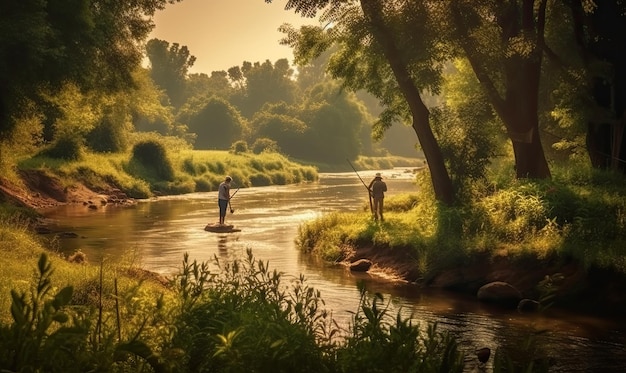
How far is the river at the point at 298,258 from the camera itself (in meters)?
12.7

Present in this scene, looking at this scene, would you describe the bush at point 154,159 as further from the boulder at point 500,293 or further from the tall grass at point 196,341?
the tall grass at point 196,341

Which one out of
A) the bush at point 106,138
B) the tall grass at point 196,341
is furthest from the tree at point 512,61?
the bush at point 106,138

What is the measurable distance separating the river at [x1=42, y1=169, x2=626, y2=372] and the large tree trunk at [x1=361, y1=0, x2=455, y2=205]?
17.5 ft

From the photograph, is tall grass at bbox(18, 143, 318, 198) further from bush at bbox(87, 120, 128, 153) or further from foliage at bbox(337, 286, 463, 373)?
foliage at bbox(337, 286, 463, 373)

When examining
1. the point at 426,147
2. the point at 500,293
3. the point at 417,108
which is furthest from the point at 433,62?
the point at 500,293

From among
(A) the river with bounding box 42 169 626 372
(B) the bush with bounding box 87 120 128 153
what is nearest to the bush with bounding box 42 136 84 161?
(B) the bush with bounding box 87 120 128 153

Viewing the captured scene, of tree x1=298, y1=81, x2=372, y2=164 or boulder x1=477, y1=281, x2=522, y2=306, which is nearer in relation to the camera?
boulder x1=477, y1=281, x2=522, y2=306

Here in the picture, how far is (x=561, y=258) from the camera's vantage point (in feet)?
56.3

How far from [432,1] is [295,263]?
10596 millimetres

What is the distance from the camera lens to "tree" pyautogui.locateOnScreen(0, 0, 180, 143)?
2097 centimetres

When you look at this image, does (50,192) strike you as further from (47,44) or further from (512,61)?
(512,61)

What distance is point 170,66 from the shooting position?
146m

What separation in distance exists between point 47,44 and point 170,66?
12808cm

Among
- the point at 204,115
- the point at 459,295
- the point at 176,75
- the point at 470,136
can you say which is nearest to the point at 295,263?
the point at 459,295
